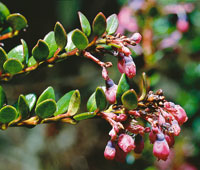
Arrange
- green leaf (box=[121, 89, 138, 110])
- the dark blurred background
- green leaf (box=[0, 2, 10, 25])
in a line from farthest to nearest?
1. the dark blurred background
2. green leaf (box=[0, 2, 10, 25])
3. green leaf (box=[121, 89, 138, 110])

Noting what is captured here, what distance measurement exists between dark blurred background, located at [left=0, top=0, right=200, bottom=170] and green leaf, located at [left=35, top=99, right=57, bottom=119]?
1.81ft

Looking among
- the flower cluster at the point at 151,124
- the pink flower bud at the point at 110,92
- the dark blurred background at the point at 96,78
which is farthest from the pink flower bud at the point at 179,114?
the dark blurred background at the point at 96,78

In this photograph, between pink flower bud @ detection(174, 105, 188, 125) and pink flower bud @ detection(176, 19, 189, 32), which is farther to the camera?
pink flower bud @ detection(176, 19, 189, 32)

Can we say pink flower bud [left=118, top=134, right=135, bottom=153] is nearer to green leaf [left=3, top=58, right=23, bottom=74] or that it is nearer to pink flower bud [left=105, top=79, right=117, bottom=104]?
pink flower bud [left=105, top=79, right=117, bottom=104]

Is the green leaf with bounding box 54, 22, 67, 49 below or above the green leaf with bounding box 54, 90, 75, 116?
above

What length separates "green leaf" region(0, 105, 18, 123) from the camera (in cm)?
49

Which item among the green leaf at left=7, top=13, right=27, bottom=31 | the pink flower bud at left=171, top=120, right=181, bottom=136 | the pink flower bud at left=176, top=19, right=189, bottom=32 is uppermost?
the green leaf at left=7, top=13, right=27, bottom=31

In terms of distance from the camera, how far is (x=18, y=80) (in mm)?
1952

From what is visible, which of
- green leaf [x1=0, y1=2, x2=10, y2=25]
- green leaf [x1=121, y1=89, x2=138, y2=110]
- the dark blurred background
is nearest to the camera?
green leaf [x1=121, y1=89, x2=138, y2=110]

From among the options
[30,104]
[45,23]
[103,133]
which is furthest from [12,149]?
[30,104]

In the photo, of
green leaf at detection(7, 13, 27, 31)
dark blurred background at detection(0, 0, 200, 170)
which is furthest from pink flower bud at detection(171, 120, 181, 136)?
dark blurred background at detection(0, 0, 200, 170)

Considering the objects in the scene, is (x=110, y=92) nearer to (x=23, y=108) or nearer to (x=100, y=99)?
(x=100, y=99)

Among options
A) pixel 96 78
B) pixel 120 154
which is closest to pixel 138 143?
pixel 120 154

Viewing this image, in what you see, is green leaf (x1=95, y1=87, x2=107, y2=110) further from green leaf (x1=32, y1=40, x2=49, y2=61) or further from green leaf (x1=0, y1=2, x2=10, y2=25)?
green leaf (x1=0, y1=2, x2=10, y2=25)
